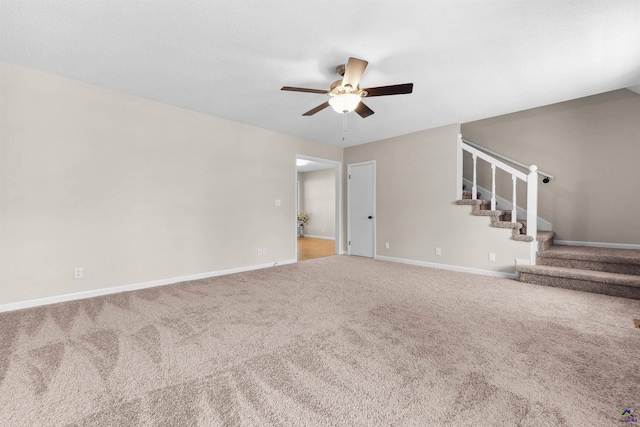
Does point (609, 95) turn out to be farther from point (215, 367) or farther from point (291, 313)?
point (215, 367)

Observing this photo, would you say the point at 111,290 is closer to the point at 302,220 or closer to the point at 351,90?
the point at 351,90

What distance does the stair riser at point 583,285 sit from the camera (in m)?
3.01

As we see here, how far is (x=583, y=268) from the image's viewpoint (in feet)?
11.5

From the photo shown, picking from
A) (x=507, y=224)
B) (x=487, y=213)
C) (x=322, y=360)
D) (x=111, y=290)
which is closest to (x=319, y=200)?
(x=487, y=213)

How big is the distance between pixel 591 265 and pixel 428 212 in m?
2.17

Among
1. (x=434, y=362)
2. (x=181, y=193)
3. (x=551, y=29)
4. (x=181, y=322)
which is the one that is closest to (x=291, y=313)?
(x=181, y=322)

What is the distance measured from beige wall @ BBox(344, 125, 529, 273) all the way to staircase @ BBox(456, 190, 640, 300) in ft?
0.73

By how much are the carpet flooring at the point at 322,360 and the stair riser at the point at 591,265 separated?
538 mm

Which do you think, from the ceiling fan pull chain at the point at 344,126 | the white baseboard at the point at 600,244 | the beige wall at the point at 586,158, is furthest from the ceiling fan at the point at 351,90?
the white baseboard at the point at 600,244

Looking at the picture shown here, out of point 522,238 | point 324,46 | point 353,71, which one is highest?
point 324,46

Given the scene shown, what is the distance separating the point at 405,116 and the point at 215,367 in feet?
13.1

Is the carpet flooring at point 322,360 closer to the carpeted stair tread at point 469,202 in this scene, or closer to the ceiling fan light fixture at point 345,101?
the carpeted stair tread at point 469,202

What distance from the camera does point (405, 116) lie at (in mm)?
4133

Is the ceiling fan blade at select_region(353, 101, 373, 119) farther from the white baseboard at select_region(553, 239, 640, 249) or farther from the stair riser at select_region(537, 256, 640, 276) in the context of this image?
the white baseboard at select_region(553, 239, 640, 249)
